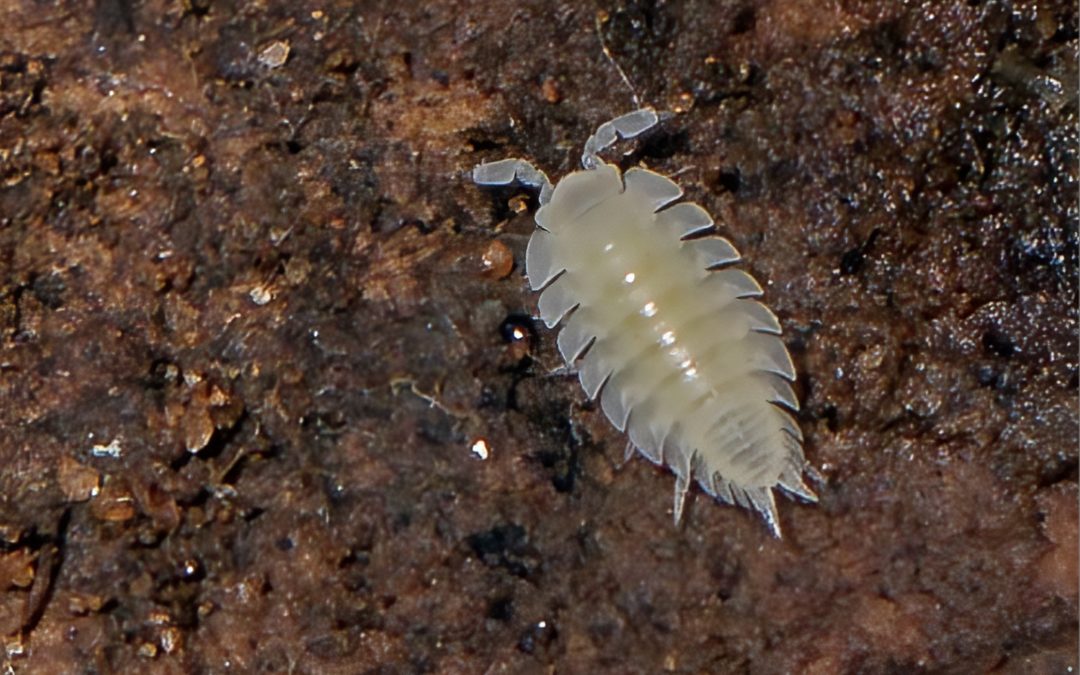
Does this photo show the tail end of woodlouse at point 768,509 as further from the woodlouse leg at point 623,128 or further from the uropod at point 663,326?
the woodlouse leg at point 623,128

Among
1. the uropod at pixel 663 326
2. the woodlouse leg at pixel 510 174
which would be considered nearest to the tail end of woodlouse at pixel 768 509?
the uropod at pixel 663 326

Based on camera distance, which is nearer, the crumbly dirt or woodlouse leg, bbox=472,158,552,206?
the crumbly dirt

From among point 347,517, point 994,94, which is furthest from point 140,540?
point 994,94

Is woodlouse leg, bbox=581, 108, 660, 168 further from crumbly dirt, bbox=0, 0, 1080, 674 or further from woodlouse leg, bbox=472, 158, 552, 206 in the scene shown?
woodlouse leg, bbox=472, 158, 552, 206

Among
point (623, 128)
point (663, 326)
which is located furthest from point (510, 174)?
point (663, 326)

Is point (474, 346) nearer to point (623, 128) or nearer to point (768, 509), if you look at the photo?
point (623, 128)

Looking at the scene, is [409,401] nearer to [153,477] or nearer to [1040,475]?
[153,477]

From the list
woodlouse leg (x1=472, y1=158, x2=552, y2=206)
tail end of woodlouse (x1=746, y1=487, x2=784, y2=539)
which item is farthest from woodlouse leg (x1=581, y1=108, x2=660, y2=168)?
tail end of woodlouse (x1=746, y1=487, x2=784, y2=539)
